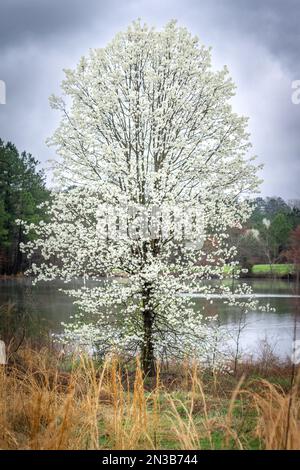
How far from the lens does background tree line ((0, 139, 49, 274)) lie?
127 ft

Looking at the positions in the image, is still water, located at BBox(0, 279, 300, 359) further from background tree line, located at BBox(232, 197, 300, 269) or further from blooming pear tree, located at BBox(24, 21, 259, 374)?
background tree line, located at BBox(232, 197, 300, 269)

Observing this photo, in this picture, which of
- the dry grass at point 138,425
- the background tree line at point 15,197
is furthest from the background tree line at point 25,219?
the dry grass at point 138,425

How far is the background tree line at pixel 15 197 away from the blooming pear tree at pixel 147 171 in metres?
27.2

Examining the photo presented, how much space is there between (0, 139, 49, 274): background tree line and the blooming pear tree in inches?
1071

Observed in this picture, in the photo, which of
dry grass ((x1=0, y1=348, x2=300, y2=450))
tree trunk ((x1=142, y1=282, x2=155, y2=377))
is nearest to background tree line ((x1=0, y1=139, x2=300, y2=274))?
tree trunk ((x1=142, y1=282, x2=155, y2=377))

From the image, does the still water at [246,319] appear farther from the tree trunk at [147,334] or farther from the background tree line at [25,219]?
the background tree line at [25,219]

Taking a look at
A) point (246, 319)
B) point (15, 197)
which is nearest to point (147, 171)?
point (246, 319)

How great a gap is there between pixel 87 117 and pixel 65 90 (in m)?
1.06

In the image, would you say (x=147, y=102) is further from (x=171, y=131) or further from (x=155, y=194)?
(x=155, y=194)

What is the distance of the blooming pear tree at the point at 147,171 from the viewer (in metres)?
10.0

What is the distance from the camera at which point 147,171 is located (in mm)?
10594

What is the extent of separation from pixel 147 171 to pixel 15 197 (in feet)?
106

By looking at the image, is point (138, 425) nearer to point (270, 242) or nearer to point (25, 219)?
point (25, 219)
